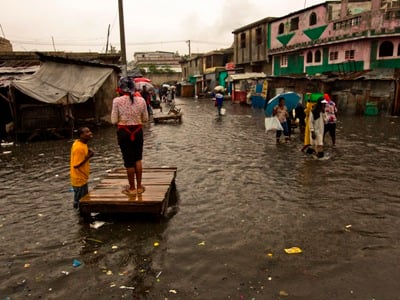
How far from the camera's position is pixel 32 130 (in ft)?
45.1

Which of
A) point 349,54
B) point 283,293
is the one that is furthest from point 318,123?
point 349,54

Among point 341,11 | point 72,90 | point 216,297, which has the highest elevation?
point 341,11

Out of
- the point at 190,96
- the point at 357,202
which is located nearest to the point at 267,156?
the point at 357,202

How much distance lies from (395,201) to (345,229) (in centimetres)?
177

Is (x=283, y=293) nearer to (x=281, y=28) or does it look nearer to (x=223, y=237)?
(x=223, y=237)

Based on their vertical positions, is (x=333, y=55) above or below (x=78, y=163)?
above

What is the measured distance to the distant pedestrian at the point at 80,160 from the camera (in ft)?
18.0

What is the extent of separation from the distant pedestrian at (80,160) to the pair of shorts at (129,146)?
2.02 feet

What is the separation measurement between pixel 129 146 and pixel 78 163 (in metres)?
0.92

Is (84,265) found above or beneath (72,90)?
beneath

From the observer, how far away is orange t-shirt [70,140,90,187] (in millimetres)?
5469

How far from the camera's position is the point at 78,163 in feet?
18.0

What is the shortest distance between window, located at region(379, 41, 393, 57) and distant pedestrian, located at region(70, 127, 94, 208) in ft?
78.4

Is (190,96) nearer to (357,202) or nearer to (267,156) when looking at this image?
(267,156)
